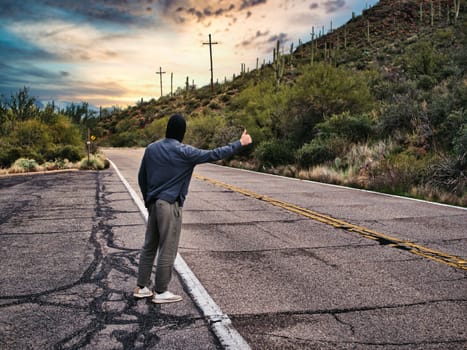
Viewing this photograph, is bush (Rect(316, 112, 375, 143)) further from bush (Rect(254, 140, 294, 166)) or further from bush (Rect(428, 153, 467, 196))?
bush (Rect(428, 153, 467, 196))

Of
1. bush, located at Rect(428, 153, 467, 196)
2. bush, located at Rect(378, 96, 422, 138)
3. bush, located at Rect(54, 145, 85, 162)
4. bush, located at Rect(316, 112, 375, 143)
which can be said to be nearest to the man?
bush, located at Rect(428, 153, 467, 196)

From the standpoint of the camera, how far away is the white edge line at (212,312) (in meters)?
3.87

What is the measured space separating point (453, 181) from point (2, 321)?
38.7 feet

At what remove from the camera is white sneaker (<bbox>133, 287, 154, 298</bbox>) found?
5.00 metres

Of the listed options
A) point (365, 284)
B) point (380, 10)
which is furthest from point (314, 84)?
point (380, 10)

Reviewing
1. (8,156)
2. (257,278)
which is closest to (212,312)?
(257,278)

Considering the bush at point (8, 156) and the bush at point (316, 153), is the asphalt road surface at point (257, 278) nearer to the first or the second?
the bush at point (316, 153)

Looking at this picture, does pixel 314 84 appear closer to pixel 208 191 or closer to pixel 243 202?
pixel 208 191

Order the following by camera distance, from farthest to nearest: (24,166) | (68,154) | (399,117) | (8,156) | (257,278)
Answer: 1. (68,154)
2. (8,156)
3. (24,166)
4. (399,117)
5. (257,278)

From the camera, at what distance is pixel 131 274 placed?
5934 millimetres

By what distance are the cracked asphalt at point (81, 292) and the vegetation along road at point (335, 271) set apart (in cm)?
64

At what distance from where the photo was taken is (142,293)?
16.5 feet

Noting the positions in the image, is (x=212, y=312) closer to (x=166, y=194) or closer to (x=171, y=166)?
(x=166, y=194)

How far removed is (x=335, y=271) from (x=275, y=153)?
59.1ft
